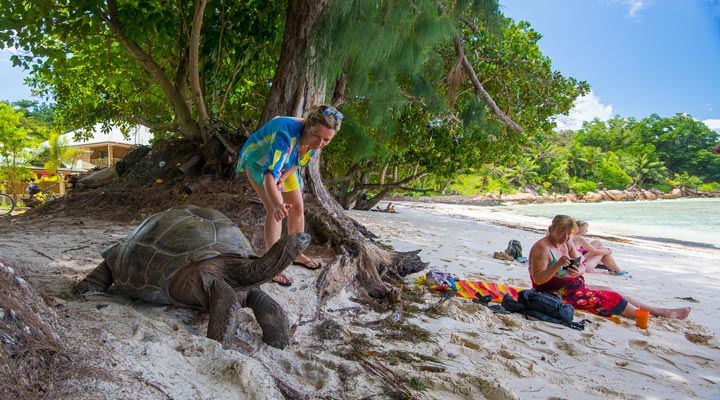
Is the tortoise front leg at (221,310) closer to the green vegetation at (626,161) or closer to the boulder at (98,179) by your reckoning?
the boulder at (98,179)

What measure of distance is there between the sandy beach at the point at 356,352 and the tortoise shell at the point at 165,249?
0.48 feet

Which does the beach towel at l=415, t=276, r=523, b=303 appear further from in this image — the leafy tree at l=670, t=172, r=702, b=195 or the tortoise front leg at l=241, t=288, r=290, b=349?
the leafy tree at l=670, t=172, r=702, b=195

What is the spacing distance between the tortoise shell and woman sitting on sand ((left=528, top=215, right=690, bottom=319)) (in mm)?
2551

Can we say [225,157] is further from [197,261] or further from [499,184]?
[499,184]

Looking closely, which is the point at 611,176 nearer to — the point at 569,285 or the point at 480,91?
the point at 480,91

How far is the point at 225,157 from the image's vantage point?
5.88m

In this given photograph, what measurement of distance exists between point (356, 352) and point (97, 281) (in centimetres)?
179

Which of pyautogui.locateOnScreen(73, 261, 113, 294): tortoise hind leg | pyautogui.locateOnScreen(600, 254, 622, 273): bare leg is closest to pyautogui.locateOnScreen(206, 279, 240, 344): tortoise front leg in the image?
pyautogui.locateOnScreen(73, 261, 113, 294): tortoise hind leg

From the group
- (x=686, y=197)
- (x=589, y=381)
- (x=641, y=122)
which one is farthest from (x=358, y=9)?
(x=641, y=122)

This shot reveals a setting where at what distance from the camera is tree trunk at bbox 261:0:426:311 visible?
3725 millimetres

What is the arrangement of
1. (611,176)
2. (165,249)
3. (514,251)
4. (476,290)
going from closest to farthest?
(165,249), (476,290), (514,251), (611,176)

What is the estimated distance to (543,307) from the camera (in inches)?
137

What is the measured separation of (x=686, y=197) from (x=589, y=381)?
6862 cm

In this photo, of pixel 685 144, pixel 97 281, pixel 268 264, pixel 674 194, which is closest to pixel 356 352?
pixel 268 264
